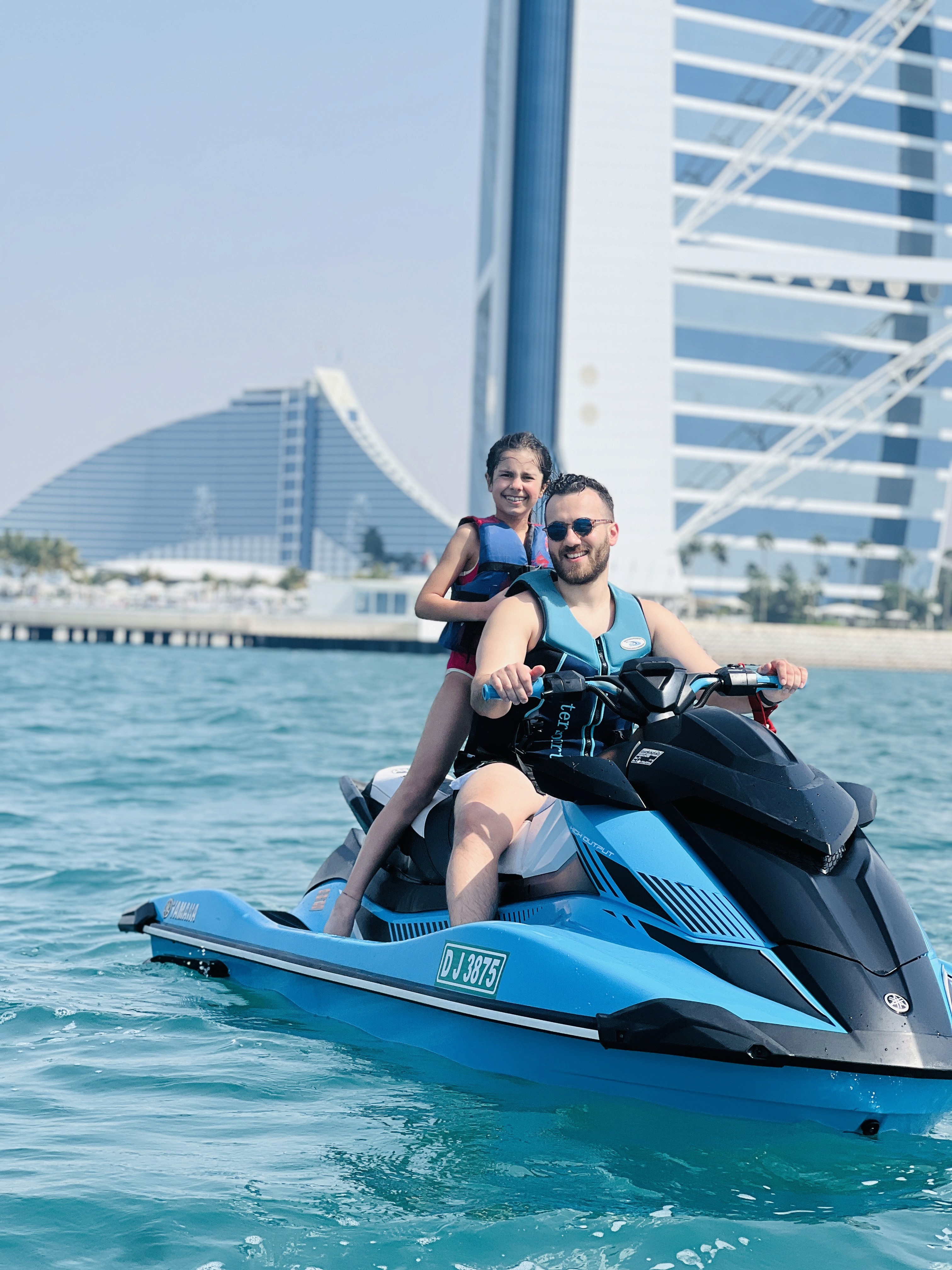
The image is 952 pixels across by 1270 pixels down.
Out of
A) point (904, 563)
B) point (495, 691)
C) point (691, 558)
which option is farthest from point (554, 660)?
point (904, 563)

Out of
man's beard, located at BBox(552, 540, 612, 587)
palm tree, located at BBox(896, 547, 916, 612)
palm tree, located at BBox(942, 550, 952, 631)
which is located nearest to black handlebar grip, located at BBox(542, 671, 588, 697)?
man's beard, located at BBox(552, 540, 612, 587)

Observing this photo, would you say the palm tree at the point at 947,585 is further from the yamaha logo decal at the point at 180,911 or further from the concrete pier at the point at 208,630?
the yamaha logo decal at the point at 180,911

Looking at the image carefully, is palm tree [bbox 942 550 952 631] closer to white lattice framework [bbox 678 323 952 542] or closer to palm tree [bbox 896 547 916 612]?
palm tree [bbox 896 547 916 612]

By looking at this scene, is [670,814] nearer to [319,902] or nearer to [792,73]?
[319,902]

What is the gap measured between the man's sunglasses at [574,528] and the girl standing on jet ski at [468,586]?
42cm

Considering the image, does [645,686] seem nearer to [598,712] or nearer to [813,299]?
[598,712]

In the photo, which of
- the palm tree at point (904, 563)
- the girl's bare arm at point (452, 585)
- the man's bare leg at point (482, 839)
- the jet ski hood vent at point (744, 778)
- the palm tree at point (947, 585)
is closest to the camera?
the jet ski hood vent at point (744, 778)

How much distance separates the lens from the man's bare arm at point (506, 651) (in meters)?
3.44

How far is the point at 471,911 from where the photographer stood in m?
3.79

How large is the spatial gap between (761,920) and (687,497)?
7477cm

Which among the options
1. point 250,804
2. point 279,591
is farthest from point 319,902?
point 279,591

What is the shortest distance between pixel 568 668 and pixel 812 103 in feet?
270

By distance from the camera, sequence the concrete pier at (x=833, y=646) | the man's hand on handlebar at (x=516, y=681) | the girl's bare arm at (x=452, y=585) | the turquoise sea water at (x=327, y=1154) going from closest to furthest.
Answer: the turquoise sea water at (x=327, y=1154)
the man's hand on handlebar at (x=516, y=681)
the girl's bare arm at (x=452, y=585)
the concrete pier at (x=833, y=646)

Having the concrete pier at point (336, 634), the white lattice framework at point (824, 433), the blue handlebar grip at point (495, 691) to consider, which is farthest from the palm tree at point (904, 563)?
the blue handlebar grip at point (495, 691)
